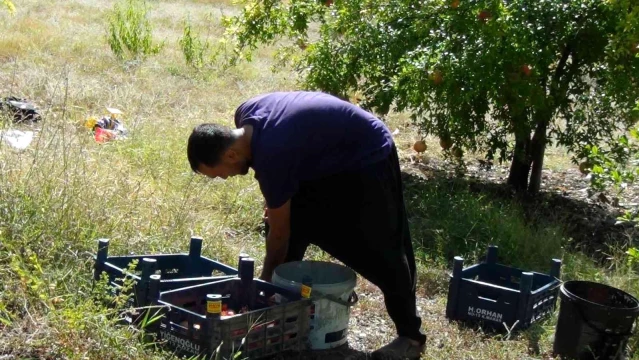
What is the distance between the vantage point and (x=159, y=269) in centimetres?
497

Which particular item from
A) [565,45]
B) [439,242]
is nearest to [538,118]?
[565,45]

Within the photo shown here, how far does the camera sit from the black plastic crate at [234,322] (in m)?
3.96

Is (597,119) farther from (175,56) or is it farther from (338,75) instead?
(175,56)

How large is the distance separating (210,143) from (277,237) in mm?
609

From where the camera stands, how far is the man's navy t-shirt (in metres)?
4.02

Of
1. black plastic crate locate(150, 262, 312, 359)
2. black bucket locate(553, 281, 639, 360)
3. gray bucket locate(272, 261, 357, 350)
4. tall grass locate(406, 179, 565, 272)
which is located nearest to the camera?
black plastic crate locate(150, 262, 312, 359)

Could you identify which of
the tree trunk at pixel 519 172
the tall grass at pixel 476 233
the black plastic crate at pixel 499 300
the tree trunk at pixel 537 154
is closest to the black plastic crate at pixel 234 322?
the black plastic crate at pixel 499 300

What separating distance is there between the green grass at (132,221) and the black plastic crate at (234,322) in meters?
0.17

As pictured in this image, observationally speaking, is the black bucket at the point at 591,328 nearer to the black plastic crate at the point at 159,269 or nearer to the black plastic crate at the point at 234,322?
the black plastic crate at the point at 234,322

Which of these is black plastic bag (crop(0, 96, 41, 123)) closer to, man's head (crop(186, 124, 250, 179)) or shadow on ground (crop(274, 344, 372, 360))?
man's head (crop(186, 124, 250, 179))

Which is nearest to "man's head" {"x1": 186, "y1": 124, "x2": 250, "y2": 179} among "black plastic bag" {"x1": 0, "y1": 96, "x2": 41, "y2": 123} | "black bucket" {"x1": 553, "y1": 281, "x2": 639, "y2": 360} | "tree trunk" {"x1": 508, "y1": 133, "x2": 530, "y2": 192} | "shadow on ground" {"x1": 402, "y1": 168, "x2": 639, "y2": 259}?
"black bucket" {"x1": 553, "y1": 281, "x2": 639, "y2": 360}

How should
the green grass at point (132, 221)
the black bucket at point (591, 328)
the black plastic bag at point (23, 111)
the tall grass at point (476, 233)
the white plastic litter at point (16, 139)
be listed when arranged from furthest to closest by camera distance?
the black plastic bag at point (23, 111) < the tall grass at point (476, 233) < the white plastic litter at point (16, 139) < the black bucket at point (591, 328) < the green grass at point (132, 221)

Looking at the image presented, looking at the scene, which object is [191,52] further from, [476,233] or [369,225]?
[369,225]

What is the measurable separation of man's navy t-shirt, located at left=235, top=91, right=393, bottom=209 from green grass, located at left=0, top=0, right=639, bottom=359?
999 millimetres
